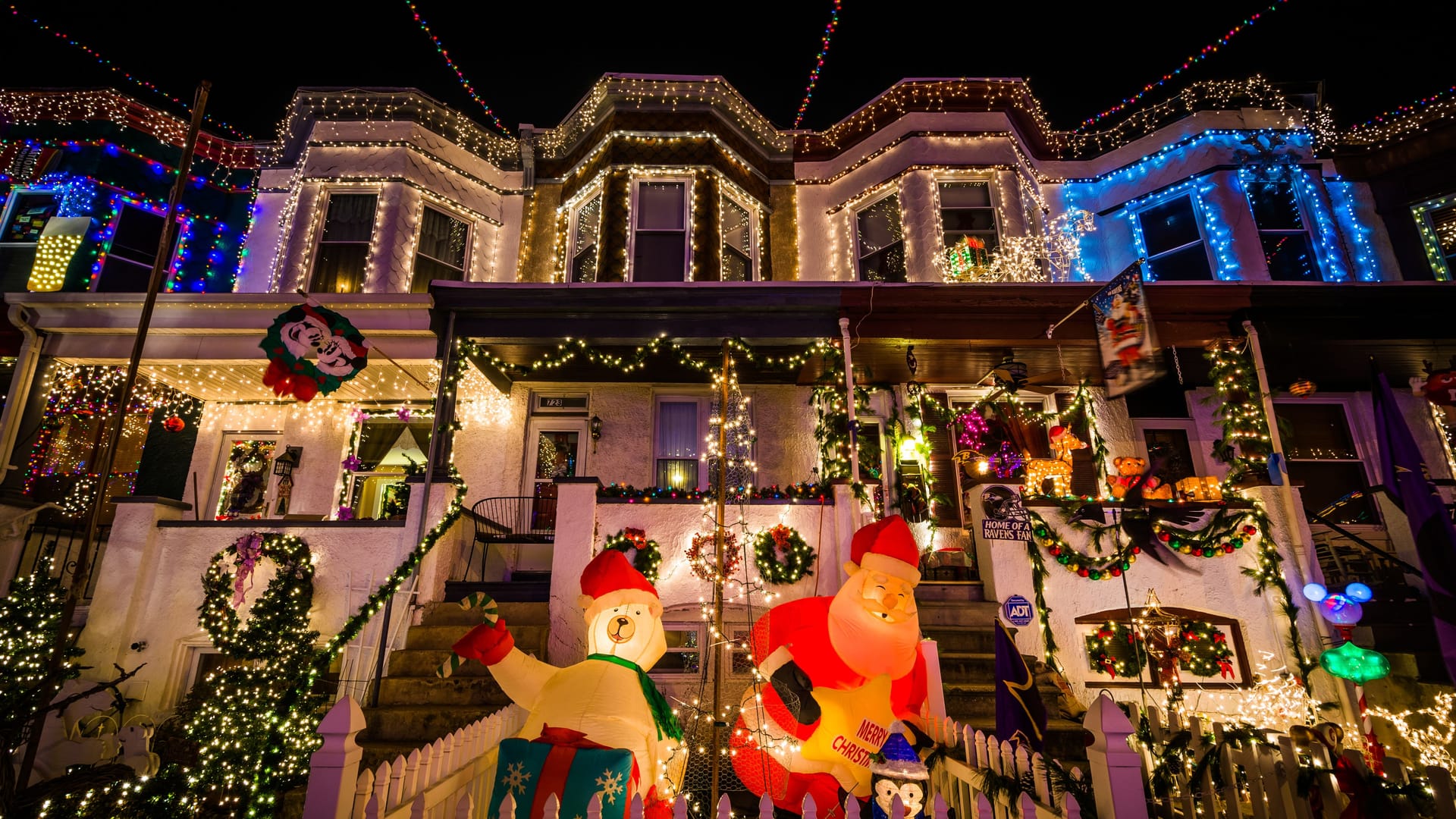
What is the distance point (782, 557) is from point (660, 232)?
6150mm

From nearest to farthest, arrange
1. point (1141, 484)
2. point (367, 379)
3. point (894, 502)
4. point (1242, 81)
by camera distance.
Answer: point (1141, 484) → point (894, 502) → point (367, 379) → point (1242, 81)

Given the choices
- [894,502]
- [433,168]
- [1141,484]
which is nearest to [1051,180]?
[1141,484]

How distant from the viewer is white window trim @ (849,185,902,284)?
1084 cm

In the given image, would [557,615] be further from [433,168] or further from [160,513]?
[433,168]

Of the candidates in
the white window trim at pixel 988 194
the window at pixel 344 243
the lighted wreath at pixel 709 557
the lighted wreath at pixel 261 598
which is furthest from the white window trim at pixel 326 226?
the white window trim at pixel 988 194

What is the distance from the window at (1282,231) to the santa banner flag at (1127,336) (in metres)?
5.09

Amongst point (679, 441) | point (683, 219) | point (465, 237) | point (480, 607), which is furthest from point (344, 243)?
point (480, 607)

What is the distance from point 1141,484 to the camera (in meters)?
8.29

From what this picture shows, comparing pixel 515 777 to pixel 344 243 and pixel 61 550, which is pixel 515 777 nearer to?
pixel 344 243

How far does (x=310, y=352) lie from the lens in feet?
23.7

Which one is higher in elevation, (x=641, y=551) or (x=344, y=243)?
(x=344, y=243)

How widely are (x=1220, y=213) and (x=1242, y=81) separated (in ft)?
8.50

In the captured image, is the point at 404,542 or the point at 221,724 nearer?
the point at 221,724

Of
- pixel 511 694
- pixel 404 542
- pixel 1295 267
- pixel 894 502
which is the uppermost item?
pixel 1295 267
